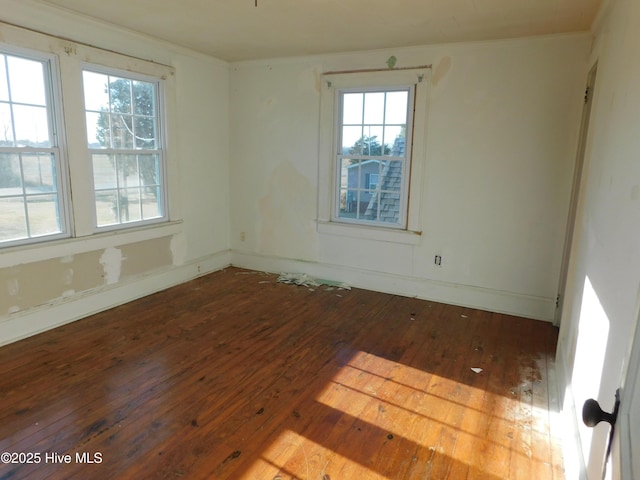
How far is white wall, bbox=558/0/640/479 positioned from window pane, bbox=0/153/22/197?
3.91 m

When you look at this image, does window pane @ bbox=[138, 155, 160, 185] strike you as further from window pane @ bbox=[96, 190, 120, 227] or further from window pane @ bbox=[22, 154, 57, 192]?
window pane @ bbox=[22, 154, 57, 192]

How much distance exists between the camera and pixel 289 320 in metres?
3.89

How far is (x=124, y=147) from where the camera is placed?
412 centimetres

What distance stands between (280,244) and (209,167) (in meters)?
1.31

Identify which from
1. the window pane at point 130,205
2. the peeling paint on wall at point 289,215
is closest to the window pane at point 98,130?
the window pane at point 130,205

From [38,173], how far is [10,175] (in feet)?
0.70

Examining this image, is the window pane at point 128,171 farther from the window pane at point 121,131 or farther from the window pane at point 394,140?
the window pane at point 394,140

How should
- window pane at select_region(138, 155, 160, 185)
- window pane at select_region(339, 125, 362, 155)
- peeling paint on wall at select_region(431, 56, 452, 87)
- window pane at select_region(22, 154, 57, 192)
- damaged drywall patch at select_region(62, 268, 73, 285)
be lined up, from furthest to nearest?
window pane at select_region(339, 125, 362, 155) < window pane at select_region(138, 155, 160, 185) < peeling paint on wall at select_region(431, 56, 452, 87) < damaged drywall patch at select_region(62, 268, 73, 285) < window pane at select_region(22, 154, 57, 192)

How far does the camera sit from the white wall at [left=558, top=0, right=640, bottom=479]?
57.6 inches

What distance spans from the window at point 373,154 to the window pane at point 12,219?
10.1 ft

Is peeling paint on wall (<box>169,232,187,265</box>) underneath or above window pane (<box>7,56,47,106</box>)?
underneath

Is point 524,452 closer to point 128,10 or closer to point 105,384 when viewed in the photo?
point 105,384

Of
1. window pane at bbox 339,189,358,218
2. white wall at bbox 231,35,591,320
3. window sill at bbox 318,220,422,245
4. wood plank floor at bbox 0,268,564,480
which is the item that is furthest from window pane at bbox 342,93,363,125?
wood plank floor at bbox 0,268,564,480

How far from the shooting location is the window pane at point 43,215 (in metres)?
3.40
